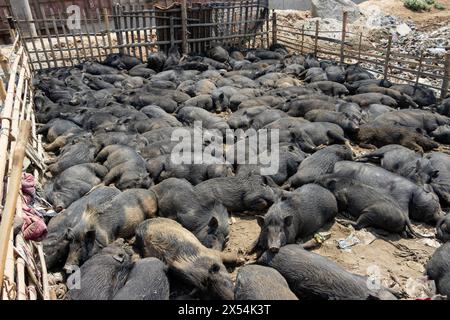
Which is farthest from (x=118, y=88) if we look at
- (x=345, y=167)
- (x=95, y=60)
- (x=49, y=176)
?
(x=345, y=167)

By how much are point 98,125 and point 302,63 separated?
735 centimetres

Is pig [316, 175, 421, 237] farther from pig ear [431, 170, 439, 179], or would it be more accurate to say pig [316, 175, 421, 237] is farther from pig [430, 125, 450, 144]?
pig [430, 125, 450, 144]

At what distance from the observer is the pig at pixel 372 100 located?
8.48m

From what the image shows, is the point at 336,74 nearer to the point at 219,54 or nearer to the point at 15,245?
the point at 219,54

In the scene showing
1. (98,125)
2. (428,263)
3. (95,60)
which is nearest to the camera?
(428,263)

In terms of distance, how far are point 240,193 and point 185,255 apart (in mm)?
1551

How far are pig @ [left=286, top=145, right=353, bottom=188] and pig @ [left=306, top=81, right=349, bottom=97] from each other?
3.78 m

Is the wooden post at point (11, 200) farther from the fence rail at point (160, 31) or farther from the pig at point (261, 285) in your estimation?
the fence rail at point (160, 31)

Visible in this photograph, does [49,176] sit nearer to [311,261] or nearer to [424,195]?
[311,261]

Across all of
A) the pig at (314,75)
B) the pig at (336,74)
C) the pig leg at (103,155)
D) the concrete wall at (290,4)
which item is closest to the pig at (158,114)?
the pig leg at (103,155)

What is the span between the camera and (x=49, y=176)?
5.92 meters

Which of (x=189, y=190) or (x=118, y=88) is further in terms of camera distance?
(x=118, y=88)

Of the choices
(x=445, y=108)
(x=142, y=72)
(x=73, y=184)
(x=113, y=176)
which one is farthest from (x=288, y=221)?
(x=142, y=72)

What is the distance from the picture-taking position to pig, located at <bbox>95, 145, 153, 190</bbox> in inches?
211
